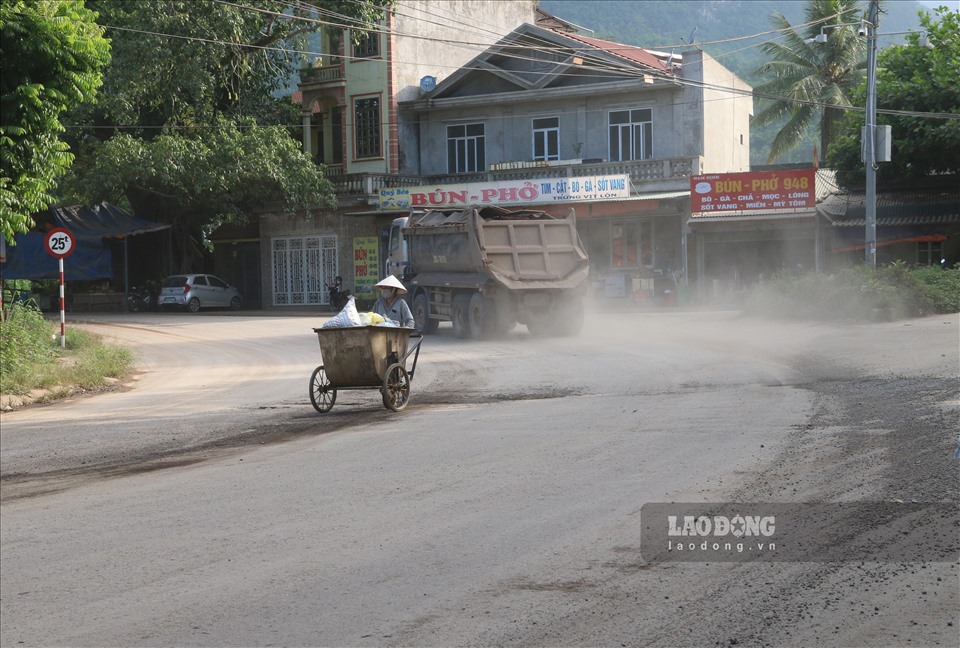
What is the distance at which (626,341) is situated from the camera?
846 inches

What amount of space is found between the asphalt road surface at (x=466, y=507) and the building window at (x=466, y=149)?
26402 mm

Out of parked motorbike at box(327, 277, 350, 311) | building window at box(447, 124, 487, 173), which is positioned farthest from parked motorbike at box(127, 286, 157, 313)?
building window at box(447, 124, 487, 173)

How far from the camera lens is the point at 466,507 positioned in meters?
7.45

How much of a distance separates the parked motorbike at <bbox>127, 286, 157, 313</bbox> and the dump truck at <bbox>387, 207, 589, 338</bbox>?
2008 cm

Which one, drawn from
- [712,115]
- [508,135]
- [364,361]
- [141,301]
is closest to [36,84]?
[364,361]

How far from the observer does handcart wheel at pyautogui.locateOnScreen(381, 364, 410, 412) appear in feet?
40.9

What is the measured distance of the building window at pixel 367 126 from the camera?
135ft

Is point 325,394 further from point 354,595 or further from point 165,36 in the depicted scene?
point 165,36

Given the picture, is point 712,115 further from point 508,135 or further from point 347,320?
point 347,320

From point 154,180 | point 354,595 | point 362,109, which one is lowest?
point 354,595

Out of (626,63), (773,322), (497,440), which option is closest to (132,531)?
(497,440)

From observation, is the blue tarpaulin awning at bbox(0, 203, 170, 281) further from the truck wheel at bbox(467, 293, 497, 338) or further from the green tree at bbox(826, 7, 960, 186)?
the green tree at bbox(826, 7, 960, 186)

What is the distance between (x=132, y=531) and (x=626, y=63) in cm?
3226

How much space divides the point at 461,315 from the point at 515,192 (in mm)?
13490
